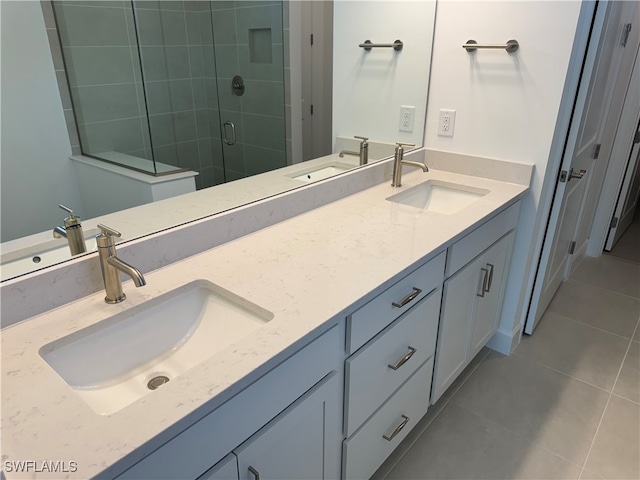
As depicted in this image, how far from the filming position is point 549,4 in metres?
1.77

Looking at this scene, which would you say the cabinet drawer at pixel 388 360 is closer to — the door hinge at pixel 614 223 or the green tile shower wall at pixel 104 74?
the green tile shower wall at pixel 104 74

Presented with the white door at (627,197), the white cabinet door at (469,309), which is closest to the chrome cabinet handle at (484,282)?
the white cabinet door at (469,309)

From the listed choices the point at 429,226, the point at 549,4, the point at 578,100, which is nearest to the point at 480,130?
the point at 578,100

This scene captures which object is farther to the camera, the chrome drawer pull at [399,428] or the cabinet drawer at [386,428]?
the chrome drawer pull at [399,428]

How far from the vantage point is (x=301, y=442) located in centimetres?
112

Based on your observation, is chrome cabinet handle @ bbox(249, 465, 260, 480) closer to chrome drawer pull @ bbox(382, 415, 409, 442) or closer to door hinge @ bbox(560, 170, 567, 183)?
chrome drawer pull @ bbox(382, 415, 409, 442)

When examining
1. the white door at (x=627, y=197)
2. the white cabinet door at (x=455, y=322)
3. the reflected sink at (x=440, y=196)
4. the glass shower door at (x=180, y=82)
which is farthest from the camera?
the white door at (x=627, y=197)

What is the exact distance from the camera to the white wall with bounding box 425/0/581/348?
5.96 ft

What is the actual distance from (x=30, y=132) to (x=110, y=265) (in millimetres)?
353

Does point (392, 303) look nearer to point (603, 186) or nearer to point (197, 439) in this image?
point (197, 439)

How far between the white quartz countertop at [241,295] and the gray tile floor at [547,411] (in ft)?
2.90

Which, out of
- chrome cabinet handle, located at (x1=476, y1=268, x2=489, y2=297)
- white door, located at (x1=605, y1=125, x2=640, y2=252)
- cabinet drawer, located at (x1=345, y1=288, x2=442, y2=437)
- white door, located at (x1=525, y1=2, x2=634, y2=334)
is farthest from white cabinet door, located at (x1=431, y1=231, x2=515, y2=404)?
white door, located at (x1=605, y1=125, x2=640, y2=252)

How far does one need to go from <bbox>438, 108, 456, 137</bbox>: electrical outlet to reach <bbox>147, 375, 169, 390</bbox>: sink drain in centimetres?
173

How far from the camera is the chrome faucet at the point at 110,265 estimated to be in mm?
1066
